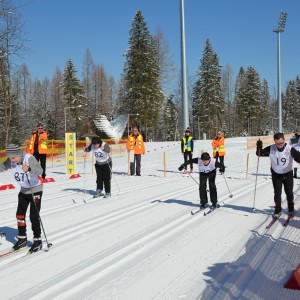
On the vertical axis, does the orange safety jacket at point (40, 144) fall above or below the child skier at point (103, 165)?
above

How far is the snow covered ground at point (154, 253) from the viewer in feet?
14.3

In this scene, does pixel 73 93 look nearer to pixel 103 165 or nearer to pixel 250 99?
pixel 250 99

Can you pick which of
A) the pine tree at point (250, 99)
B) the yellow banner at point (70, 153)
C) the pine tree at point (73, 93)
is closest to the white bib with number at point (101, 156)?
the yellow banner at point (70, 153)

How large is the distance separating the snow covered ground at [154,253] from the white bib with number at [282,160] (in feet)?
3.25

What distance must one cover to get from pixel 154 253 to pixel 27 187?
213 cm

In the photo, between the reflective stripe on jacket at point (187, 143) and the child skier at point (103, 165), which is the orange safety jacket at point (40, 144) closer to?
the child skier at point (103, 165)

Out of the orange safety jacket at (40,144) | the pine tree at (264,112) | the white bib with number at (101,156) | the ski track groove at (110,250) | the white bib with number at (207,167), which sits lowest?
the ski track groove at (110,250)

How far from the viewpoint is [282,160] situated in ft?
24.2

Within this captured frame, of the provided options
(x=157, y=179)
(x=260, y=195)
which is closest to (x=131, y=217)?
(x=260, y=195)

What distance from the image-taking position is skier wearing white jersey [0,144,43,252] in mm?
5609

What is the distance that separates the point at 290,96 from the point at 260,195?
309ft

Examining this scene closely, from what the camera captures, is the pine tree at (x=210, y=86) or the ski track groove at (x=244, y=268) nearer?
the ski track groove at (x=244, y=268)

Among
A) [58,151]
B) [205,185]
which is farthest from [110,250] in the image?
[58,151]

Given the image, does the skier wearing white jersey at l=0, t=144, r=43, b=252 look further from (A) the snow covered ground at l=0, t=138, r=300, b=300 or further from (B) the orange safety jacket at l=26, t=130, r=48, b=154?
(B) the orange safety jacket at l=26, t=130, r=48, b=154
